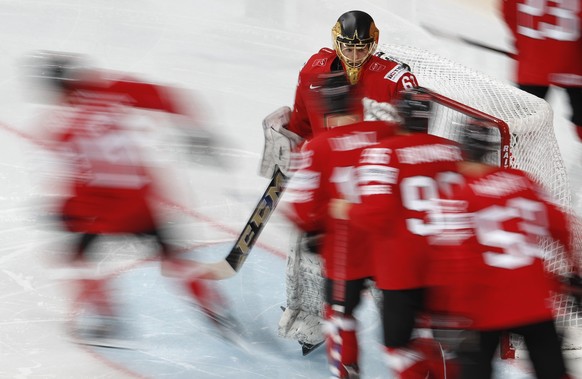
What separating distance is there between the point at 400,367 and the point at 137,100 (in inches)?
50.3

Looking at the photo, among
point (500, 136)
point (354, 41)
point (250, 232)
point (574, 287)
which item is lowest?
point (250, 232)

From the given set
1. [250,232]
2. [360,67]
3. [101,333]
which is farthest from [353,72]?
[101,333]

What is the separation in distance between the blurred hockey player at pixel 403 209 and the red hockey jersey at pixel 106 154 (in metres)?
0.79

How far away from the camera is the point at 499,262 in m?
2.91

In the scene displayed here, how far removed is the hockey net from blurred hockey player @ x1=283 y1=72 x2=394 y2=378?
0.41 metres

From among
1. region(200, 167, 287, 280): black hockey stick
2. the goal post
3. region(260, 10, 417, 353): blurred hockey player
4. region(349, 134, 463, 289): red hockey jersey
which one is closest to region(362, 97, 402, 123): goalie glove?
region(260, 10, 417, 353): blurred hockey player

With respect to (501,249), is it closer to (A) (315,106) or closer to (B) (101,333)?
(A) (315,106)

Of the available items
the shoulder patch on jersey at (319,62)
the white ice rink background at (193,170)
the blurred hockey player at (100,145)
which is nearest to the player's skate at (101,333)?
the white ice rink background at (193,170)

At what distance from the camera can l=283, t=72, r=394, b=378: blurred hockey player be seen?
3.41m

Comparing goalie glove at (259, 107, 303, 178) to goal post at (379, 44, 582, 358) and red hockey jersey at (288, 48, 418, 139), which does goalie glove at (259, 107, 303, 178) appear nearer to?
red hockey jersey at (288, 48, 418, 139)

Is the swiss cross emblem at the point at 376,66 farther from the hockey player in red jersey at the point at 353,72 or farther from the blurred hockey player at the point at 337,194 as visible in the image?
the blurred hockey player at the point at 337,194

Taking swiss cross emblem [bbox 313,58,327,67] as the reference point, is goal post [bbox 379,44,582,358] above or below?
below

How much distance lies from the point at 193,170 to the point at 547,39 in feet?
6.00

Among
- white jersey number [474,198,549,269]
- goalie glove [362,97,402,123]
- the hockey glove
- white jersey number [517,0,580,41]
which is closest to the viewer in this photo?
white jersey number [474,198,549,269]
